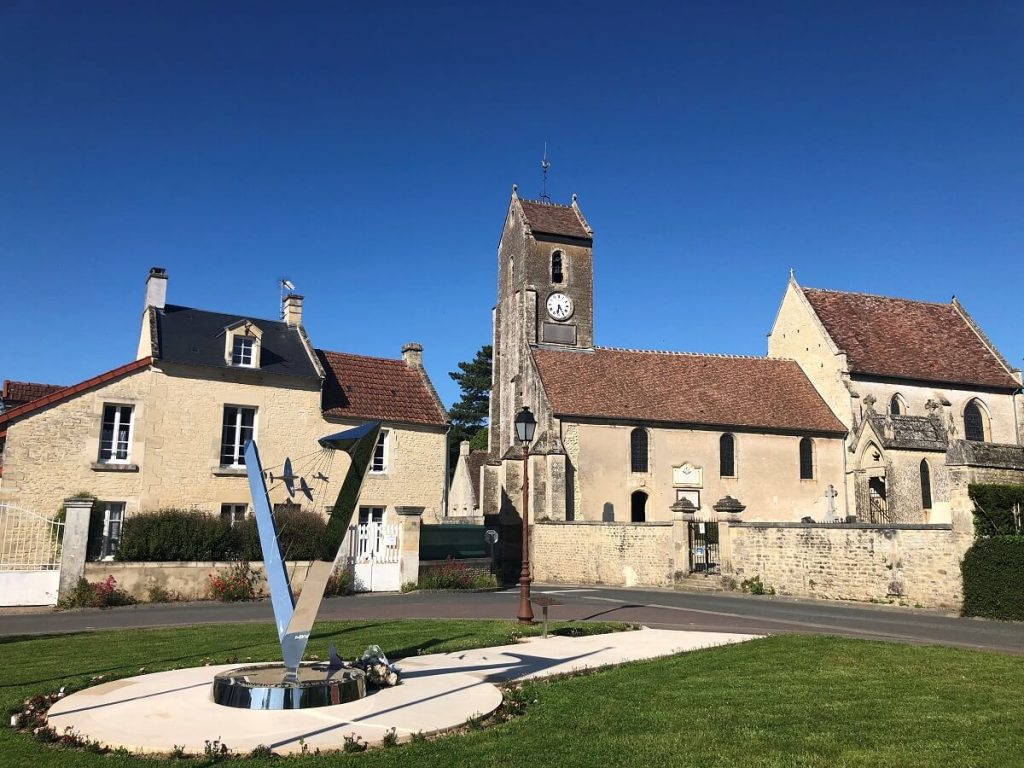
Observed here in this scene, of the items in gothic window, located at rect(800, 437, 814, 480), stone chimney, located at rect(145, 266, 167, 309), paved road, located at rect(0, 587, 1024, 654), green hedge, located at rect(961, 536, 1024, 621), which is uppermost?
stone chimney, located at rect(145, 266, 167, 309)

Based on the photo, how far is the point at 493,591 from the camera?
22.3 m

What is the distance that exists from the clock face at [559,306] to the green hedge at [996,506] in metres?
24.8

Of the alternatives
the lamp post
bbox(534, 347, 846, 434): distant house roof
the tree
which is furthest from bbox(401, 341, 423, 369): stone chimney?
the tree

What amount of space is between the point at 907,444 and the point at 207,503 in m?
23.0

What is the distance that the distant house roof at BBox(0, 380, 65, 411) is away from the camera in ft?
84.9

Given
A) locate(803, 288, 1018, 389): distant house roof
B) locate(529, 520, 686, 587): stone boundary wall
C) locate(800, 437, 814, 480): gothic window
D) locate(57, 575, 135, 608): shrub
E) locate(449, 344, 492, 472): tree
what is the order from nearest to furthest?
locate(57, 575, 135, 608): shrub, locate(529, 520, 686, 587): stone boundary wall, locate(800, 437, 814, 480): gothic window, locate(803, 288, 1018, 389): distant house roof, locate(449, 344, 492, 472): tree

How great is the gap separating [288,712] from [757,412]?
28.7 meters

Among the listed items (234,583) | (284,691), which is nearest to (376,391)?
(234,583)

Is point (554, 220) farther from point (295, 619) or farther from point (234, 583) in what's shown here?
point (295, 619)

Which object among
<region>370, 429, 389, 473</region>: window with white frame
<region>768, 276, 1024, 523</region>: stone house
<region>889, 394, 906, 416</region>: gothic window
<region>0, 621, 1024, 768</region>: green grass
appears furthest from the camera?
<region>889, 394, 906, 416</region>: gothic window

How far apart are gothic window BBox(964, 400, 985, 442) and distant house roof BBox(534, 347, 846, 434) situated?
6097 mm

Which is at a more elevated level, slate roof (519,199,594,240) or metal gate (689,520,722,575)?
slate roof (519,199,594,240)

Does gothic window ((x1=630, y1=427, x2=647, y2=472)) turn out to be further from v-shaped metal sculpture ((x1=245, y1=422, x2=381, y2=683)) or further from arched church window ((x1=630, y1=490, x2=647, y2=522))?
v-shaped metal sculpture ((x1=245, y1=422, x2=381, y2=683))

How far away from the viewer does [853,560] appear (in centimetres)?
1869
